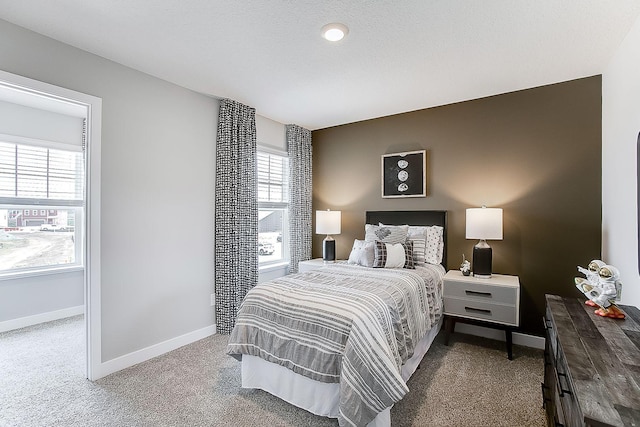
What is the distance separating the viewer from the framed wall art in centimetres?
370

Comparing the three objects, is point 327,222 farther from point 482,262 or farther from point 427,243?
point 482,262

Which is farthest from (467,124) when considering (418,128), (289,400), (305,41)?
(289,400)

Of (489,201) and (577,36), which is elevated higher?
(577,36)

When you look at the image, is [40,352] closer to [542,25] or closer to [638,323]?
[638,323]

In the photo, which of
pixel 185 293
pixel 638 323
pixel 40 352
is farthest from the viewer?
pixel 185 293

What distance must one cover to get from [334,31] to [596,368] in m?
2.30

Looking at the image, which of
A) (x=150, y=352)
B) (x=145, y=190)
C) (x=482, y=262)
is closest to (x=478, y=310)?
(x=482, y=262)

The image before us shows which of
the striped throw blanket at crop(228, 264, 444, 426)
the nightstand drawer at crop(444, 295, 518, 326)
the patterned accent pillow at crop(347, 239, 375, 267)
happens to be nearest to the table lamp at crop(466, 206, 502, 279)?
the nightstand drawer at crop(444, 295, 518, 326)

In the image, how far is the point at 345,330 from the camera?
178 centimetres

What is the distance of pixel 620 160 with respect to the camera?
2266 millimetres

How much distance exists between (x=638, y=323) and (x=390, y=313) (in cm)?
127

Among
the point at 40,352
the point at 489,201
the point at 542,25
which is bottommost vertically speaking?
the point at 40,352

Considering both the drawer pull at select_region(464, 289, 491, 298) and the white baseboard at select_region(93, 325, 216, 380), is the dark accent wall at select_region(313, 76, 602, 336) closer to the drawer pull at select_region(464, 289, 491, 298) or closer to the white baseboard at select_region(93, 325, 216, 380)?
the drawer pull at select_region(464, 289, 491, 298)

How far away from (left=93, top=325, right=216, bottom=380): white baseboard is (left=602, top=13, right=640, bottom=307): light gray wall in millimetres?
3667
